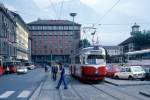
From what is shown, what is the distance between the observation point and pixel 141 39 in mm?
106125

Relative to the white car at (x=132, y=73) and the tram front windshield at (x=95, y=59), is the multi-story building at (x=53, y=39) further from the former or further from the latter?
the tram front windshield at (x=95, y=59)

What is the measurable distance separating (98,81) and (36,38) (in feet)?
460

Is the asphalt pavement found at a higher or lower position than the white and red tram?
lower

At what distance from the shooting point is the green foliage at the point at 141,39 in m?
105

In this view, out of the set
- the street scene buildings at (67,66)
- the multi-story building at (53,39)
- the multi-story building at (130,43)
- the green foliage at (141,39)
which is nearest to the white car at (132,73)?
the street scene buildings at (67,66)

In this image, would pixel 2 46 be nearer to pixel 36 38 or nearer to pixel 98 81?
pixel 98 81

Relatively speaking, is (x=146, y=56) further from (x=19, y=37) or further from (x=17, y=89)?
(x=19, y=37)

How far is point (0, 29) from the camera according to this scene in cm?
7775

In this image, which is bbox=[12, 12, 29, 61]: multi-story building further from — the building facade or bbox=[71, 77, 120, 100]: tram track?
bbox=[71, 77, 120, 100]: tram track

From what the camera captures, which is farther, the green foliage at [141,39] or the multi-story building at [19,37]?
the multi-story building at [19,37]

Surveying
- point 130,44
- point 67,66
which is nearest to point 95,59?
point 67,66

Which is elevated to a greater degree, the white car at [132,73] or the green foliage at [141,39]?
the green foliage at [141,39]

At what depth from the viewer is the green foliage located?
104875 millimetres

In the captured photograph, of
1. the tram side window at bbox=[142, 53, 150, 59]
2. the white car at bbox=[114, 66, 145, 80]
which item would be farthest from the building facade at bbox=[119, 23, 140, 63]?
the white car at bbox=[114, 66, 145, 80]
